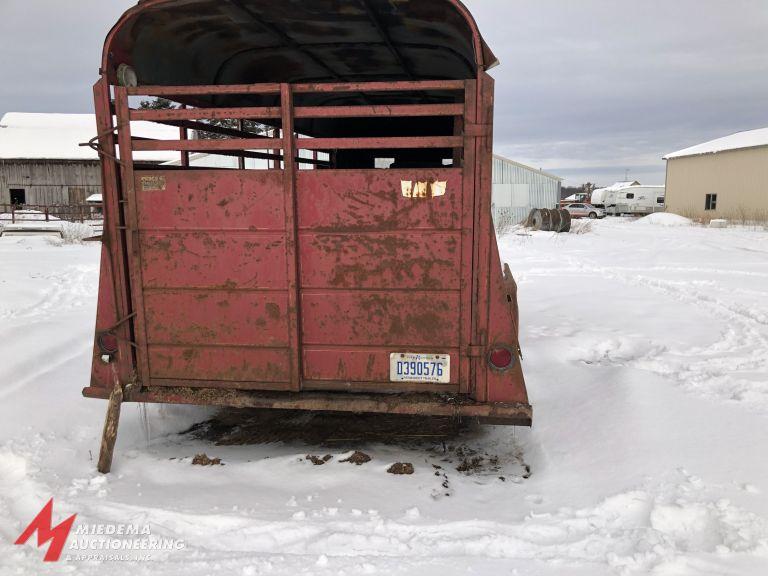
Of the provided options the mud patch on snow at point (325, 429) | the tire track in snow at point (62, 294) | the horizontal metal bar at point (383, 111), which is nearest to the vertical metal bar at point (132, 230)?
the mud patch on snow at point (325, 429)

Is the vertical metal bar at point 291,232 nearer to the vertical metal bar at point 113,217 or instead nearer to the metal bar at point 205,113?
the metal bar at point 205,113

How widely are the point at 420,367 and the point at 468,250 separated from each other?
79 cm

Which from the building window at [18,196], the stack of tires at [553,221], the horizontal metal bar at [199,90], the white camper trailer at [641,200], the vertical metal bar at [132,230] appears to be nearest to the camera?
the horizontal metal bar at [199,90]

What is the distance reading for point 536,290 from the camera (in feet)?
31.2

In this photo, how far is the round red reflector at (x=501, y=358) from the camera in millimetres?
3336

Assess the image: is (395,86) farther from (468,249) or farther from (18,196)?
(18,196)

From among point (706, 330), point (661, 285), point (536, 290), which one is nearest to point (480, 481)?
point (706, 330)

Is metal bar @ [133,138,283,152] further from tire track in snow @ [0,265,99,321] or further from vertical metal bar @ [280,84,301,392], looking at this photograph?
tire track in snow @ [0,265,99,321]

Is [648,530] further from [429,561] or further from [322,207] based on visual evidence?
[322,207]

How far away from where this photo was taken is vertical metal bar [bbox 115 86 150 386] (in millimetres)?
3348

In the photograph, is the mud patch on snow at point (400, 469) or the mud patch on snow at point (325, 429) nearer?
the mud patch on snow at point (400, 469)

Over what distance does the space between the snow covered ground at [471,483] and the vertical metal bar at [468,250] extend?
690 millimetres

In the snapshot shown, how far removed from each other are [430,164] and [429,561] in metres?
4.38

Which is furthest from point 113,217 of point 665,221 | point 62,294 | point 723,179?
point 723,179
